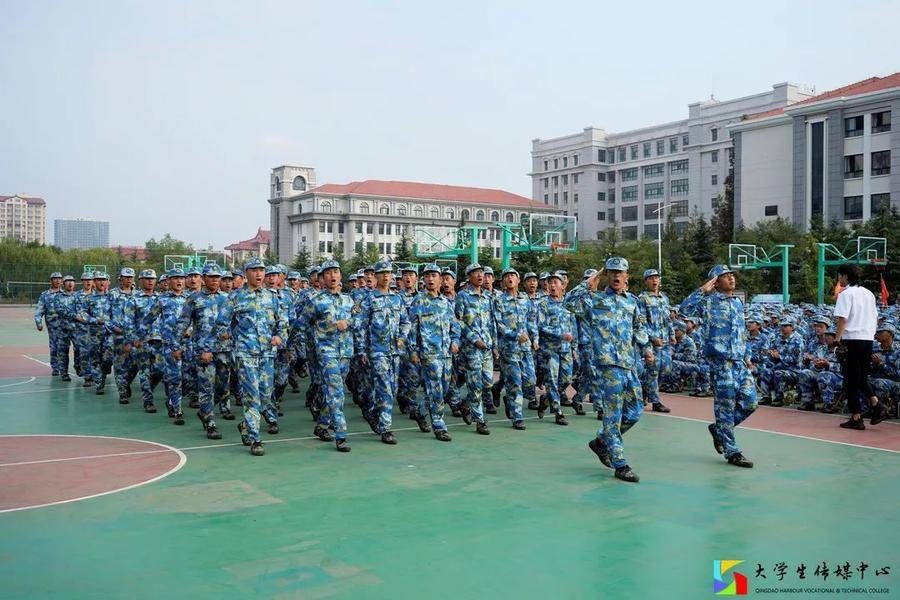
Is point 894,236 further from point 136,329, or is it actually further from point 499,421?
point 136,329

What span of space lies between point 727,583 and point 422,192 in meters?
95.1

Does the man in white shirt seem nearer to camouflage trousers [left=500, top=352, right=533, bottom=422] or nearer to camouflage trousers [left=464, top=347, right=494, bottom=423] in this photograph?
camouflage trousers [left=500, top=352, right=533, bottom=422]

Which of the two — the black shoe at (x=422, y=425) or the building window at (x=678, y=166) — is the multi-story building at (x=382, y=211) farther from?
the black shoe at (x=422, y=425)

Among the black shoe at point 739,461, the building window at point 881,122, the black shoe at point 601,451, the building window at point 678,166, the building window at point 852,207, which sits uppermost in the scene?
the building window at point 678,166

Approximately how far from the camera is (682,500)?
628cm

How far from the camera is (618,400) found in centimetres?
716

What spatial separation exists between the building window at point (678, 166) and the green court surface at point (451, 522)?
271 feet

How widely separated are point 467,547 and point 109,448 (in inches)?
191

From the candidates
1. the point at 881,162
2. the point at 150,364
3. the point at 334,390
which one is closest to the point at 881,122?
the point at 881,162

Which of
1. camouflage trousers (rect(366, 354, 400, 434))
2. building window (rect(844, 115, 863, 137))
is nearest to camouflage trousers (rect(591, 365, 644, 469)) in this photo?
camouflage trousers (rect(366, 354, 400, 434))

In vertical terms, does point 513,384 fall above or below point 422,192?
below

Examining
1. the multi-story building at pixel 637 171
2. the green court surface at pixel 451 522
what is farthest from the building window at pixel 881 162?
the green court surface at pixel 451 522

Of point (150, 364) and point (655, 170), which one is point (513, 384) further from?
point (655, 170)

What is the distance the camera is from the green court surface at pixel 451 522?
4.49 meters
